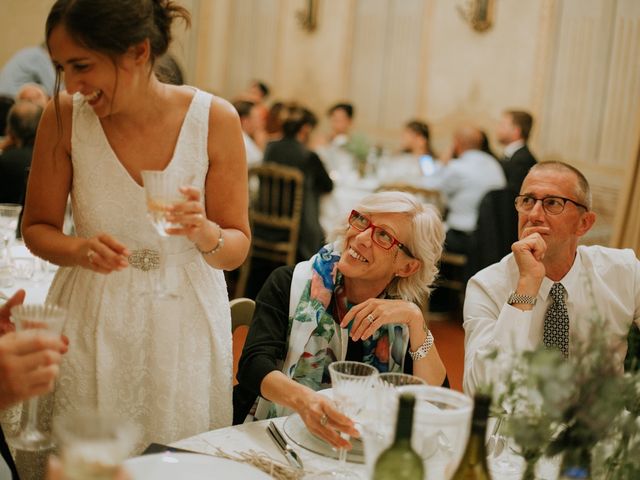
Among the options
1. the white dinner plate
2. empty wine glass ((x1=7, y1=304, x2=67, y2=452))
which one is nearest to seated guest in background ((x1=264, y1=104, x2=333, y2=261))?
the white dinner plate

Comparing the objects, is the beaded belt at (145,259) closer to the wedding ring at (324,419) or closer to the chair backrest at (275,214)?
the wedding ring at (324,419)

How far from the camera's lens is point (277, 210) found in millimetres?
6094

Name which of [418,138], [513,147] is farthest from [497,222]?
Result: [418,138]

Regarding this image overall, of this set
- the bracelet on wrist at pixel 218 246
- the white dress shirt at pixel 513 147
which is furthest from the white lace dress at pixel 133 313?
the white dress shirt at pixel 513 147

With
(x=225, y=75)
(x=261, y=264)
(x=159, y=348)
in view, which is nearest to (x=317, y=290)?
(x=159, y=348)

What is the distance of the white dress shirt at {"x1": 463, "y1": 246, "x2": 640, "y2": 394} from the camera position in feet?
7.34

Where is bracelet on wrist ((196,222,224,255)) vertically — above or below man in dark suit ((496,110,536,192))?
below

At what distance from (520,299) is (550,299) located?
272 millimetres

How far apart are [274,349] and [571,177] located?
3.54 ft

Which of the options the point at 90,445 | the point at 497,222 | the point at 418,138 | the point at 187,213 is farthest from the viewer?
the point at 418,138

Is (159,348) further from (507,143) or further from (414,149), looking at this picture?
(414,149)

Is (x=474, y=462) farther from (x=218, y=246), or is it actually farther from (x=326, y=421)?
(x=218, y=246)

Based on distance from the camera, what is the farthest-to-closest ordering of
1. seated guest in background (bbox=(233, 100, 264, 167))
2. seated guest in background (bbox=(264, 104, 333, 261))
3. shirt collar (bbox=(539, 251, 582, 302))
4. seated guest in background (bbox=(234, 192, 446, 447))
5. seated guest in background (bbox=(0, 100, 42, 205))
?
seated guest in background (bbox=(233, 100, 264, 167))
seated guest in background (bbox=(264, 104, 333, 261))
seated guest in background (bbox=(0, 100, 42, 205))
shirt collar (bbox=(539, 251, 582, 302))
seated guest in background (bbox=(234, 192, 446, 447))

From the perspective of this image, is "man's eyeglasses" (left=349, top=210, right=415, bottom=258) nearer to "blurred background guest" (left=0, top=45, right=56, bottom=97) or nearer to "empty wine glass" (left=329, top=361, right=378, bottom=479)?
"empty wine glass" (left=329, top=361, right=378, bottom=479)
